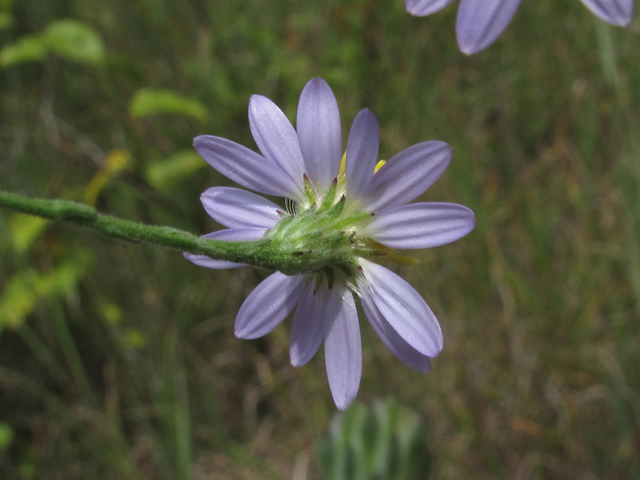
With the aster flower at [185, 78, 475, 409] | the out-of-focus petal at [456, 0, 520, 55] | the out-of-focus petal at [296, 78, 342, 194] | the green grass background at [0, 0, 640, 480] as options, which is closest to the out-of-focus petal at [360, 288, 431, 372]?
the aster flower at [185, 78, 475, 409]

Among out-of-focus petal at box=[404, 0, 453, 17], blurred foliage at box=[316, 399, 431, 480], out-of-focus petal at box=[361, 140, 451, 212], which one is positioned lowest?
blurred foliage at box=[316, 399, 431, 480]

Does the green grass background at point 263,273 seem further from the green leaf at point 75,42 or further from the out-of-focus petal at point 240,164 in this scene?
the out-of-focus petal at point 240,164

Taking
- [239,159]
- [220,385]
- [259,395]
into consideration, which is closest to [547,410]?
[259,395]

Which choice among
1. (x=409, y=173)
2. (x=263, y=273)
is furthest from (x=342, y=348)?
(x=263, y=273)

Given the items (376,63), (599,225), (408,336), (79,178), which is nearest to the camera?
(408,336)

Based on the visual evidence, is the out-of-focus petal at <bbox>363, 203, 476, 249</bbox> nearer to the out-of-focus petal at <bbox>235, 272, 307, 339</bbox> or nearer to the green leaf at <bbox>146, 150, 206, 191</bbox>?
the out-of-focus petal at <bbox>235, 272, 307, 339</bbox>

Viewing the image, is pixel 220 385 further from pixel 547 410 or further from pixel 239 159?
pixel 239 159

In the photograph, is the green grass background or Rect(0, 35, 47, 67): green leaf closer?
Rect(0, 35, 47, 67): green leaf
